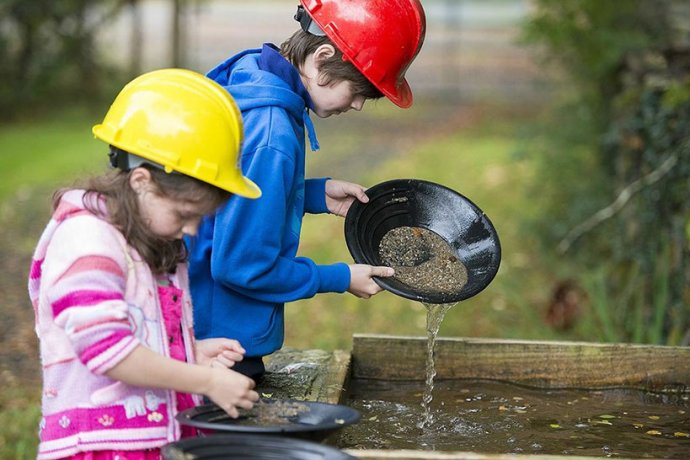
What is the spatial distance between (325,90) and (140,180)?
930 mm

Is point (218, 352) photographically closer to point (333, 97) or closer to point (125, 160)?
point (125, 160)

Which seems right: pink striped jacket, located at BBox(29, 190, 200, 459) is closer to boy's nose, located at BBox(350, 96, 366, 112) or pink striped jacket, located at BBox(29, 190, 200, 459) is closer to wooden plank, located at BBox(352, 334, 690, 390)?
boy's nose, located at BBox(350, 96, 366, 112)

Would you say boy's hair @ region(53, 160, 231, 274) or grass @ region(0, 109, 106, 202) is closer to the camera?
boy's hair @ region(53, 160, 231, 274)

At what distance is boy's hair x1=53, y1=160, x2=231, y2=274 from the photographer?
255 centimetres

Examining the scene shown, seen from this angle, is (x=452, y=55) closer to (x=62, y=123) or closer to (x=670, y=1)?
(x=62, y=123)

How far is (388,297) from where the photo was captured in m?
7.77

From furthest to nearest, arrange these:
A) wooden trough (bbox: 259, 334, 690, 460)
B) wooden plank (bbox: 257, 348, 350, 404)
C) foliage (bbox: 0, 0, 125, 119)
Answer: foliage (bbox: 0, 0, 125, 119) → wooden trough (bbox: 259, 334, 690, 460) → wooden plank (bbox: 257, 348, 350, 404)

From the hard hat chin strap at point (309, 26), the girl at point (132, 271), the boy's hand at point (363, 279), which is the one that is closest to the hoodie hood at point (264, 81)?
the hard hat chin strap at point (309, 26)


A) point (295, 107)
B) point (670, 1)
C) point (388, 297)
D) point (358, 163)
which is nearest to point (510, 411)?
point (295, 107)

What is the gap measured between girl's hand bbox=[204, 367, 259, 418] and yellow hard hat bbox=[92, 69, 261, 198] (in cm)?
42

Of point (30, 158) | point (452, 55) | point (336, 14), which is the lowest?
point (336, 14)

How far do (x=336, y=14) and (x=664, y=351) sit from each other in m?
1.57

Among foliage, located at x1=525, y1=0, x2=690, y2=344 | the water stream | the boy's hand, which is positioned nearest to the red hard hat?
the boy's hand

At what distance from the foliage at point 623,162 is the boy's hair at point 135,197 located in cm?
296
